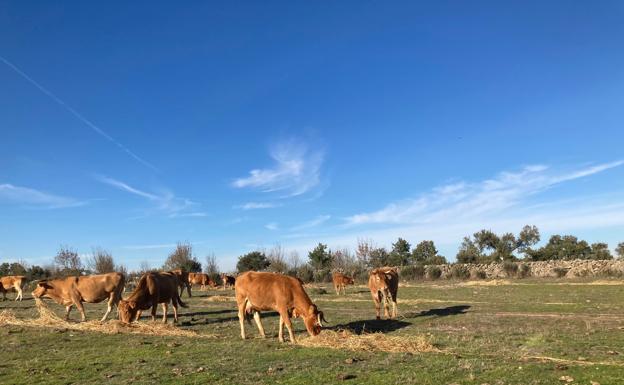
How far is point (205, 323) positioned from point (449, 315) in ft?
32.3

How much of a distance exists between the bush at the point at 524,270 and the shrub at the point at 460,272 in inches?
227

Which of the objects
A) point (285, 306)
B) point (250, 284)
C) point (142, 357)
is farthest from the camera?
point (250, 284)

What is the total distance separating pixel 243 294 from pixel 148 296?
4986 millimetres

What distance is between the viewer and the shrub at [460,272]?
2404 inches

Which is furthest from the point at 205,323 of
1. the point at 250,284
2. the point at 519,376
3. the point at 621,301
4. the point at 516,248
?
the point at 516,248

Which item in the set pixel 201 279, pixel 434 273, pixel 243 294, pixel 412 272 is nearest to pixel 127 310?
pixel 243 294

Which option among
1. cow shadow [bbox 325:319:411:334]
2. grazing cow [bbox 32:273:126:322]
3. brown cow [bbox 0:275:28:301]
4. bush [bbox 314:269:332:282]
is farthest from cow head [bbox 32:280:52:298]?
bush [bbox 314:269:332:282]

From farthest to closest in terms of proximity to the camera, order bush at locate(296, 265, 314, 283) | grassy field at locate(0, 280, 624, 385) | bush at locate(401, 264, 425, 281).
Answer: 1. bush at locate(296, 265, 314, 283)
2. bush at locate(401, 264, 425, 281)
3. grassy field at locate(0, 280, 624, 385)

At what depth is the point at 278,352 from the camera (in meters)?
12.7

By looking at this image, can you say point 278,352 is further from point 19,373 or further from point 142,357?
point 19,373

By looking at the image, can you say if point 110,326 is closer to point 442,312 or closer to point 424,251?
point 442,312

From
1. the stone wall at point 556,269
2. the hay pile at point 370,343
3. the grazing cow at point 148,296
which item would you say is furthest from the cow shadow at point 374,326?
the stone wall at point 556,269

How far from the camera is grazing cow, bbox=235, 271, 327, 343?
1420cm

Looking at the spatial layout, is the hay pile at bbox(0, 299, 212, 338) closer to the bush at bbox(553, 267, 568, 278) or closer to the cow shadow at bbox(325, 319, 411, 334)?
the cow shadow at bbox(325, 319, 411, 334)
